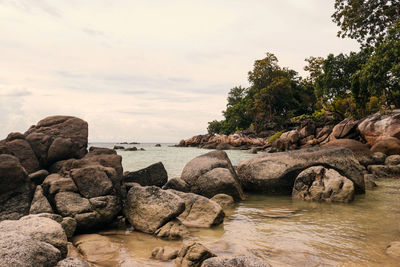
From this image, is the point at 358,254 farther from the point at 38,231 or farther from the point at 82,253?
the point at 38,231

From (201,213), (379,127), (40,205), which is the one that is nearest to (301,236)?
(201,213)

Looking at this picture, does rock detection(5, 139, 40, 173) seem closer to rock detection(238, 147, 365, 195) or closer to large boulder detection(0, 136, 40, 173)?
large boulder detection(0, 136, 40, 173)

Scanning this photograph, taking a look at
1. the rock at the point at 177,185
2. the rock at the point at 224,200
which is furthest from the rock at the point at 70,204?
the rock at the point at 224,200

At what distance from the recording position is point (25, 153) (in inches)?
301

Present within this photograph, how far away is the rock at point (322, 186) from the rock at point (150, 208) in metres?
4.60

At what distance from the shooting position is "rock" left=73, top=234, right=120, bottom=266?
4344 mm

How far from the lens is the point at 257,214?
725 cm

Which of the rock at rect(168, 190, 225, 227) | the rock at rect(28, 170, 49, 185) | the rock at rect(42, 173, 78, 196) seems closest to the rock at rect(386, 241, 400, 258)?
the rock at rect(168, 190, 225, 227)

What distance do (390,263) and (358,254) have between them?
46 cm

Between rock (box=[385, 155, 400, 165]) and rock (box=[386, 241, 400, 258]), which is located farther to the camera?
rock (box=[385, 155, 400, 165])

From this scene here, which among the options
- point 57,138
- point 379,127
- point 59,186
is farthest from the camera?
point 379,127

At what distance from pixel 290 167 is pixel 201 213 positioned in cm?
456

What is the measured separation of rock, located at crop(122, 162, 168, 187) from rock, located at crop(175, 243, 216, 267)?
16.4ft

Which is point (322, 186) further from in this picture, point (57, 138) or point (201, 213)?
point (57, 138)
